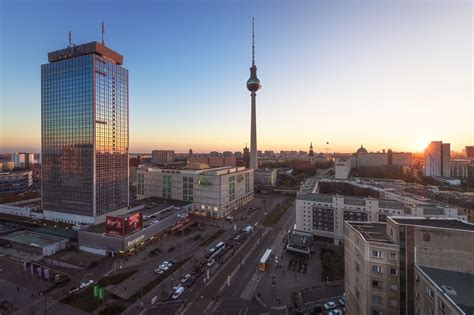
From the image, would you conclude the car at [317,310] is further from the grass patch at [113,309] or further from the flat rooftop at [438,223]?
the grass patch at [113,309]

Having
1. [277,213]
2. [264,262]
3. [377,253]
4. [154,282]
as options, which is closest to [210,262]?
[264,262]

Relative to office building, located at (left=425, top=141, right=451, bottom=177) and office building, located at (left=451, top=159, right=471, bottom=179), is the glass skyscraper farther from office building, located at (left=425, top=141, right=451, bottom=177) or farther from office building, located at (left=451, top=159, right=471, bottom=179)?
office building, located at (left=451, top=159, right=471, bottom=179)

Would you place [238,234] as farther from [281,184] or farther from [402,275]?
[281,184]

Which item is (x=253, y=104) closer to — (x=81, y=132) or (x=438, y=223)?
(x=81, y=132)

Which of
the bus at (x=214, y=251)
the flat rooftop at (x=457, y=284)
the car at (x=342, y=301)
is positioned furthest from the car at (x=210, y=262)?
the flat rooftop at (x=457, y=284)

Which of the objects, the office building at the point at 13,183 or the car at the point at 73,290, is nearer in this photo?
the car at the point at 73,290

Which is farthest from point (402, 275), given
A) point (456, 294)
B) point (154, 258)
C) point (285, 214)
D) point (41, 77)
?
point (41, 77)
